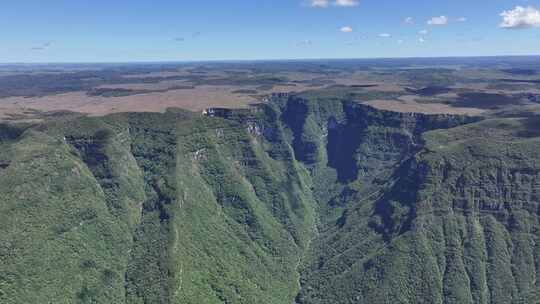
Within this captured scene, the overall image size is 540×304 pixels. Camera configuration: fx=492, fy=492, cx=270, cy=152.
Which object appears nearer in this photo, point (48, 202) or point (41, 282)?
point (41, 282)

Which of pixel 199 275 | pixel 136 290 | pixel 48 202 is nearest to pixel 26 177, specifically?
pixel 48 202

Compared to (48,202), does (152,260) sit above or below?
below

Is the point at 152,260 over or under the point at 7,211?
under

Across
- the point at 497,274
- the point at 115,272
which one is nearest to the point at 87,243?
the point at 115,272

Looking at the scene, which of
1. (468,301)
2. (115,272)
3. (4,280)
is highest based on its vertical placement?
(4,280)

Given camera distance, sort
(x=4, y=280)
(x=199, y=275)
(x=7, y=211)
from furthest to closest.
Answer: (x=199, y=275) < (x=7, y=211) < (x=4, y=280)

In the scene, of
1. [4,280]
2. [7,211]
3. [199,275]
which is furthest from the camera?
[199,275]

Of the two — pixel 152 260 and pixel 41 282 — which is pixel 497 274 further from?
pixel 41 282

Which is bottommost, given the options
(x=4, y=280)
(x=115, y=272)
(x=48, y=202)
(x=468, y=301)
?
(x=468, y=301)

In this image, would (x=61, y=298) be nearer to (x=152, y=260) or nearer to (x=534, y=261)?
(x=152, y=260)
